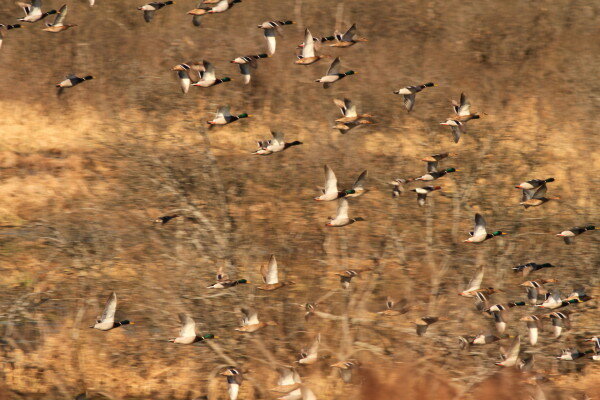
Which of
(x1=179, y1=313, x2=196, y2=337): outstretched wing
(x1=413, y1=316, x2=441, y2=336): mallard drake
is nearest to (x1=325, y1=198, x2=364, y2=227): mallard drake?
(x1=413, y1=316, x2=441, y2=336): mallard drake

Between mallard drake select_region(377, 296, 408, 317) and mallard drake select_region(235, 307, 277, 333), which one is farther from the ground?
mallard drake select_region(235, 307, 277, 333)

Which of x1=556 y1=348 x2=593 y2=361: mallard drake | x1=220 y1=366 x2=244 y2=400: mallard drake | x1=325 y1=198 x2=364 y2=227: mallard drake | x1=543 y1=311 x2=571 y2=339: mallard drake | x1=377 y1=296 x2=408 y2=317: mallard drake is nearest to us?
x1=220 y1=366 x2=244 y2=400: mallard drake

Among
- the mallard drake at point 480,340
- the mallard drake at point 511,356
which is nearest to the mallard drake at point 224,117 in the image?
the mallard drake at point 480,340

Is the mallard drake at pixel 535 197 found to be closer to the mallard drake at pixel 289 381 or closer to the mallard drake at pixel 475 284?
the mallard drake at pixel 475 284

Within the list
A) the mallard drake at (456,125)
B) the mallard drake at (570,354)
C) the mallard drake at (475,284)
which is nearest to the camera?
the mallard drake at (475,284)

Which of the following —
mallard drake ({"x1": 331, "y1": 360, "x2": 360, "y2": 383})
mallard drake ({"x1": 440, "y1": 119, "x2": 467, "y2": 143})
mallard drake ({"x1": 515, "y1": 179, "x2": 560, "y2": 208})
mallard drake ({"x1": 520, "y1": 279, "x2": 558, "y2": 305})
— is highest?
mallard drake ({"x1": 440, "y1": 119, "x2": 467, "y2": 143})

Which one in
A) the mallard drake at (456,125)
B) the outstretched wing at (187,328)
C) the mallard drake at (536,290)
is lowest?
the outstretched wing at (187,328)

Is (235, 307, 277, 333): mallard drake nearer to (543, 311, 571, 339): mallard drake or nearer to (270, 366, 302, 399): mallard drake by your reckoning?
(270, 366, 302, 399): mallard drake

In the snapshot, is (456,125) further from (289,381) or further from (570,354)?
(289,381)
